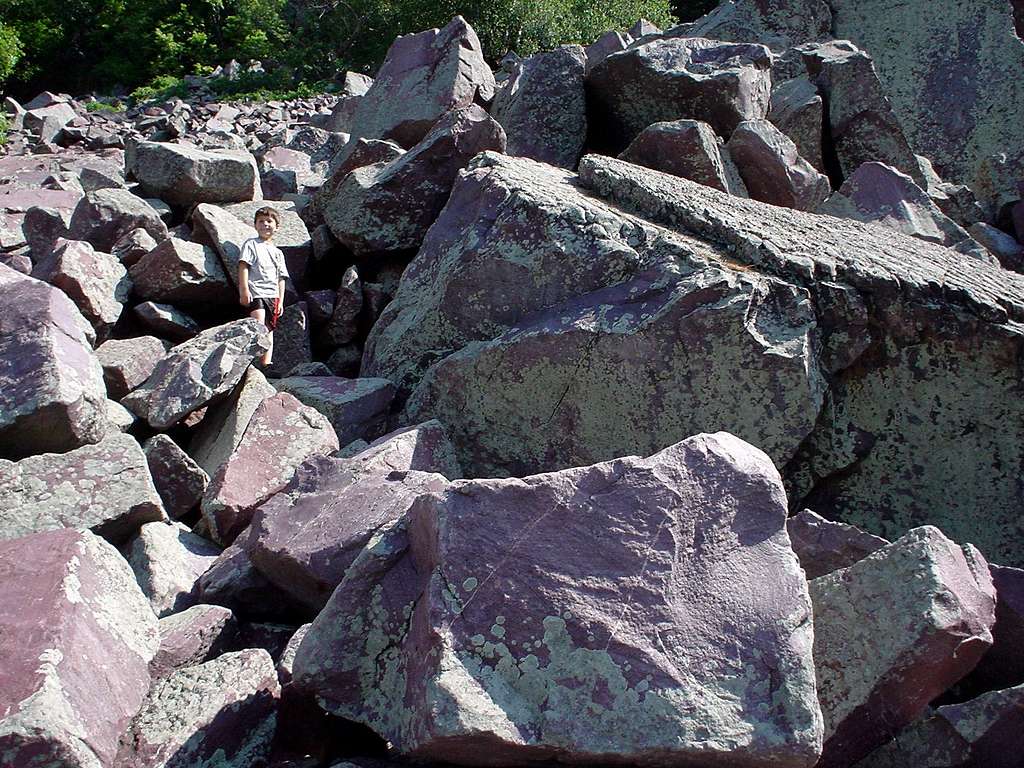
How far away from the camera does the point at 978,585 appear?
2033mm

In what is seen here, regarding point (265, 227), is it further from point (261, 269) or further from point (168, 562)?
point (168, 562)

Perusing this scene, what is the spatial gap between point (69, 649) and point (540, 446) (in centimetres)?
149

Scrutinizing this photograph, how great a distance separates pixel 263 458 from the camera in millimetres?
3057

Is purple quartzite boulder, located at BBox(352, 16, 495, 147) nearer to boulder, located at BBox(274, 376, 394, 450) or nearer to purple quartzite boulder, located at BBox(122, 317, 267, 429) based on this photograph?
purple quartzite boulder, located at BBox(122, 317, 267, 429)

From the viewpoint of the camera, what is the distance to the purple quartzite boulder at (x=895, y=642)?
6.25 feet

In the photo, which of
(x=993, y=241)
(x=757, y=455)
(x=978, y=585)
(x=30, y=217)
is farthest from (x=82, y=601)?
(x=993, y=241)

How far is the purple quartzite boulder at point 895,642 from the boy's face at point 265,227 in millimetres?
3079

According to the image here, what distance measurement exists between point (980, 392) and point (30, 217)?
424 cm

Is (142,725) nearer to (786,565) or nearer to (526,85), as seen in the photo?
(786,565)

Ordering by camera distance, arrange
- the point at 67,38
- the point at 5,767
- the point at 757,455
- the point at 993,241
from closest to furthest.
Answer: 1. the point at 5,767
2. the point at 757,455
3. the point at 993,241
4. the point at 67,38

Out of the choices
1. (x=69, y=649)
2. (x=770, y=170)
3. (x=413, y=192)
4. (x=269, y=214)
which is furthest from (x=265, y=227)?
(x=69, y=649)

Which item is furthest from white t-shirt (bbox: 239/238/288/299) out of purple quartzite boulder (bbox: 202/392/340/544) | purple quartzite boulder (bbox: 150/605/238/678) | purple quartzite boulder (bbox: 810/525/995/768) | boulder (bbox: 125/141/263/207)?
purple quartzite boulder (bbox: 810/525/995/768)

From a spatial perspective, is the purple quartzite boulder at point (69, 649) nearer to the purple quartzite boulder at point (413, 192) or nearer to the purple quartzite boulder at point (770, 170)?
the purple quartzite boulder at point (413, 192)

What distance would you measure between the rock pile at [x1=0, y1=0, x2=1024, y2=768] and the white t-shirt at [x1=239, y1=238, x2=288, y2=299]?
0.48 ft
